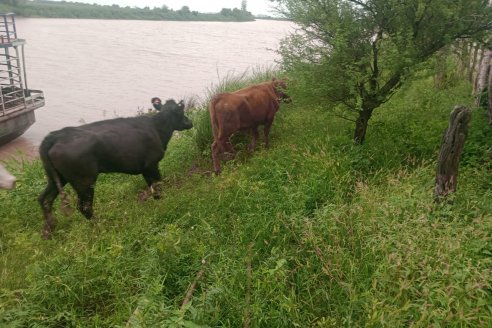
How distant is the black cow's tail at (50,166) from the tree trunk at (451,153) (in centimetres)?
383

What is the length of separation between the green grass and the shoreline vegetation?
1604 inches

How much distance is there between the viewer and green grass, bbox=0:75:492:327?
2.71 meters

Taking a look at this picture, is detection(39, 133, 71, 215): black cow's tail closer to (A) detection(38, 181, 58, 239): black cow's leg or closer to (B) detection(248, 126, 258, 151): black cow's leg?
(A) detection(38, 181, 58, 239): black cow's leg

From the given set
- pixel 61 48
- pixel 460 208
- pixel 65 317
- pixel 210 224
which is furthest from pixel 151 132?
pixel 61 48

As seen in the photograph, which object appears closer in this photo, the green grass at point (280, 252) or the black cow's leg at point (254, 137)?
the green grass at point (280, 252)

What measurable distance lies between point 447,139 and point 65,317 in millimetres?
3516

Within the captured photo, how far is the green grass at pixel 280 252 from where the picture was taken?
2.71 metres

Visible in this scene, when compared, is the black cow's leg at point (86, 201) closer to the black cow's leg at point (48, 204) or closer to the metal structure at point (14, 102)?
the black cow's leg at point (48, 204)

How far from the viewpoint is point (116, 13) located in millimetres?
51562

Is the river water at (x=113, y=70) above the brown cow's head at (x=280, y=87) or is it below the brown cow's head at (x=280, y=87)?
below

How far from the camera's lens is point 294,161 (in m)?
5.42

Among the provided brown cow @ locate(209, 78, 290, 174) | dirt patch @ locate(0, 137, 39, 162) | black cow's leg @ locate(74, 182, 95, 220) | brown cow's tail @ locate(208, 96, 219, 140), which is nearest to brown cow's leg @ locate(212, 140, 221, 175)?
brown cow @ locate(209, 78, 290, 174)

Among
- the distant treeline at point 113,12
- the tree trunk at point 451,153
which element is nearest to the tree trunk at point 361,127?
the tree trunk at point 451,153

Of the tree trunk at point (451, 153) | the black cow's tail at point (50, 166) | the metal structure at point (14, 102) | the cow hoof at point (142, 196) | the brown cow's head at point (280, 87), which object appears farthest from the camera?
the metal structure at point (14, 102)
